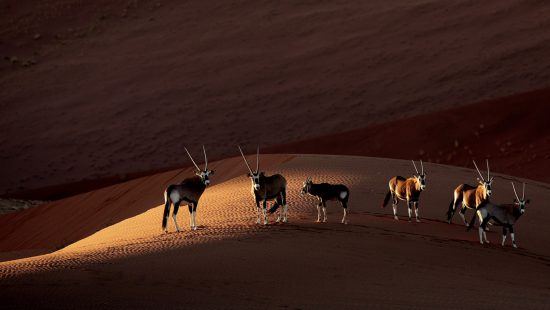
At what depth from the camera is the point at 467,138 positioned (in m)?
42.2

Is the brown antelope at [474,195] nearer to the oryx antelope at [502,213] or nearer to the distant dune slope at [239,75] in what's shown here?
the oryx antelope at [502,213]

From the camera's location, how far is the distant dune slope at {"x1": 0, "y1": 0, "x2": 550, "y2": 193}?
46.8 metres

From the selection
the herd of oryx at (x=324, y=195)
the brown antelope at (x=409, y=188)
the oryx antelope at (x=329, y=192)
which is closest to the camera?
the herd of oryx at (x=324, y=195)

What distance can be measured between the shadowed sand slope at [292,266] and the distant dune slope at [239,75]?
2776 centimetres

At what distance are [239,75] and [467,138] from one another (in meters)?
17.7

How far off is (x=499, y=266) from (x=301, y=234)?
9.94ft

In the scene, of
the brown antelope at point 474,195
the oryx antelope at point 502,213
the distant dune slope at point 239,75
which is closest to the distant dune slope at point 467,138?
the distant dune slope at point 239,75

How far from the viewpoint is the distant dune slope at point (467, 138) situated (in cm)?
3997

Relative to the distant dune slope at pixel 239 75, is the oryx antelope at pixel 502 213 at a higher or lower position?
lower

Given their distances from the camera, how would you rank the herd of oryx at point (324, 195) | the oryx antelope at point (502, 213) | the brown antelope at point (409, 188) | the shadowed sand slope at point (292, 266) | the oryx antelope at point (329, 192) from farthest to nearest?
the brown antelope at point (409, 188), the oryx antelope at point (329, 192), the oryx antelope at point (502, 213), the herd of oryx at point (324, 195), the shadowed sand slope at point (292, 266)

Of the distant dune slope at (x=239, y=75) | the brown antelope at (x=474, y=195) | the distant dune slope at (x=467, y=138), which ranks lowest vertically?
the distant dune slope at (x=467, y=138)

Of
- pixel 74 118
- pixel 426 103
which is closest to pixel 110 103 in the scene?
pixel 74 118

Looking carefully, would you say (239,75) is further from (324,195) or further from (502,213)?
(502,213)

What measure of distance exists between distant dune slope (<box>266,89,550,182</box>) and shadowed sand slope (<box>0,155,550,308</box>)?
70.1 feet
